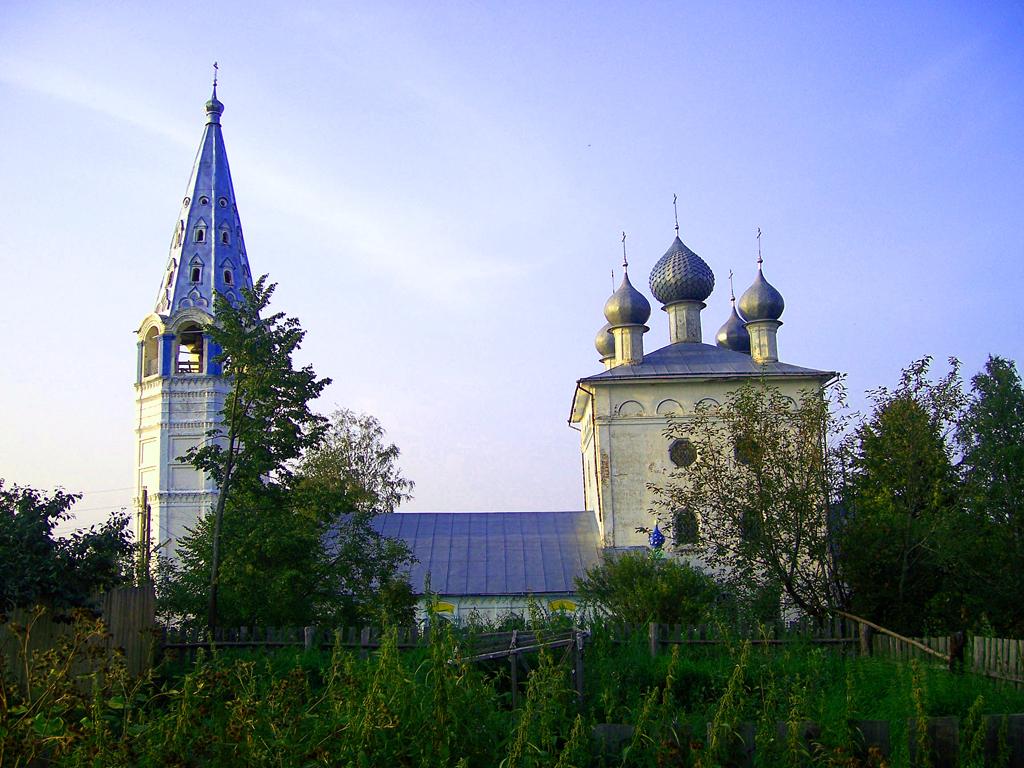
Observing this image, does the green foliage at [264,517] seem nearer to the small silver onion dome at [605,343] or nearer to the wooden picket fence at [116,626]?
the wooden picket fence at [116,626]

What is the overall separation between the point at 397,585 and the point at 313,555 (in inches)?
105

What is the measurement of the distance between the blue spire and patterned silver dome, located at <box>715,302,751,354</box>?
13.9m

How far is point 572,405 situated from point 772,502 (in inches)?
593

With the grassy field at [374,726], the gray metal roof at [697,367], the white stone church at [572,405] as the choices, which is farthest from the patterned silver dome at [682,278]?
the grassy field at [374,726]

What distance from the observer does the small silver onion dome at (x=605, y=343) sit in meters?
29.9

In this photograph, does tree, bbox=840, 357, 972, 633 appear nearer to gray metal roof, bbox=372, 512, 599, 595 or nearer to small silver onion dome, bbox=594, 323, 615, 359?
gray metal roof, bbox=372, 512, 599, 595

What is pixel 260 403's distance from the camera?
45.7 ft

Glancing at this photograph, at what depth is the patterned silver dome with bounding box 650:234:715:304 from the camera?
2742 cm

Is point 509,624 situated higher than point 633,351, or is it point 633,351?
point 633,351

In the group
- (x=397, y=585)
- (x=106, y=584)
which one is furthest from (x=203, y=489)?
(x=106, y=584)

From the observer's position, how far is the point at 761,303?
26.5m

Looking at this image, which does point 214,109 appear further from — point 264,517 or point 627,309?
point 264,517

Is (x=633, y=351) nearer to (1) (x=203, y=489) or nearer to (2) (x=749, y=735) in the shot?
(1) (x=203, y=489)

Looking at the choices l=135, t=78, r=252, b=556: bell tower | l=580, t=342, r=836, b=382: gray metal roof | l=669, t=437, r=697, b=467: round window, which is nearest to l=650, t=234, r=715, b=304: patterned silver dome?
l=580, t=342, r=836, b=382: gray metal roof
